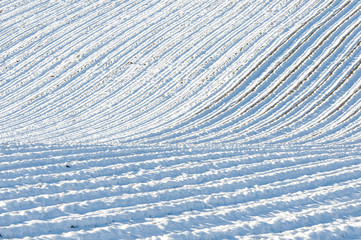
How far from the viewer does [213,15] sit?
26484mm

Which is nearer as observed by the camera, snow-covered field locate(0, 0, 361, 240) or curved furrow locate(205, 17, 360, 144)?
snow-covered field locate(0, 0, 361, 240)

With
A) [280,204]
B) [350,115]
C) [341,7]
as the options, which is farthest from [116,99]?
[341,7]

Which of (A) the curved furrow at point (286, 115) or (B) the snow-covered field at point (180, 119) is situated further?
(A) the curved furrow at point (286, 115)

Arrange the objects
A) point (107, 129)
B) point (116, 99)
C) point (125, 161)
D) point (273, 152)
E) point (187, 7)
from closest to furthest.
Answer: point (125, 161) < point (273, 152) < point (107, 129) < point (116, 99) < point (187, 7)

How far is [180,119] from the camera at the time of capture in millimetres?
17344

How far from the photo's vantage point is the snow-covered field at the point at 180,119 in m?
6.96

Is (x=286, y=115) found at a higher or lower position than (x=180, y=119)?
higher

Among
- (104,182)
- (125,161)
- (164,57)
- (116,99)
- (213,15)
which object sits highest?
(213,15)

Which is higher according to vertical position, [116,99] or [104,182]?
[116,99]

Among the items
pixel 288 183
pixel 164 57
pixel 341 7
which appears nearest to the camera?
pixel 288 183

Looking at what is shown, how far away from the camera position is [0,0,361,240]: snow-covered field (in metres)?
6.96

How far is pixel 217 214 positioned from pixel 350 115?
472 inches

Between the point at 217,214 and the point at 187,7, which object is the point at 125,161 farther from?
the point at 187,7

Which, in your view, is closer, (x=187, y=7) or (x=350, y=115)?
(x=350, y=115)
